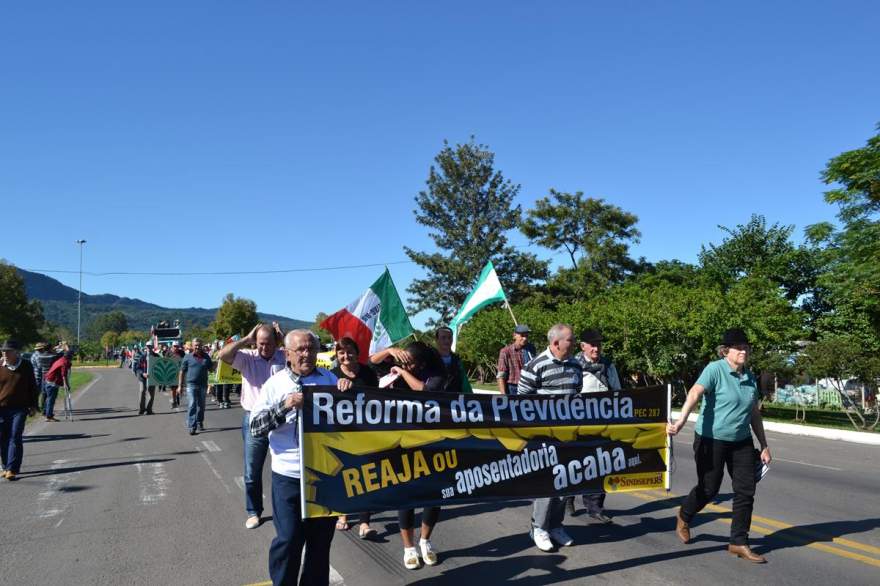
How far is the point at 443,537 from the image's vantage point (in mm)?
6371

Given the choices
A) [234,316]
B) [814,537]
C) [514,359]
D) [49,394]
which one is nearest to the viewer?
[814,537]

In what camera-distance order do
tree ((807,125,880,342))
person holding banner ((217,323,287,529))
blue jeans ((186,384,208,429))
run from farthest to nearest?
tree ((807,125,880,342))
blue jeans ((186,384,208,429))
person holding banner ((217,323,287,529))

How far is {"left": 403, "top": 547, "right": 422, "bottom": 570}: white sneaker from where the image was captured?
17.9ft

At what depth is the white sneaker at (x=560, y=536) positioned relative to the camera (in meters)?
6.05

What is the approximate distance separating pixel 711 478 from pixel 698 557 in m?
0.63

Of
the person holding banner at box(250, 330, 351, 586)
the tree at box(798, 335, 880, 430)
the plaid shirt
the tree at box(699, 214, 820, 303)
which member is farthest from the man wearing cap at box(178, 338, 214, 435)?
the tree at box(699, 214, 820, 303)

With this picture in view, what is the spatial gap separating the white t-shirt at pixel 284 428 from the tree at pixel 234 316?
74.1 m

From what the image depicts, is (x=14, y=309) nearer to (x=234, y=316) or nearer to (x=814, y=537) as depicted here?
(x=234, y=316)

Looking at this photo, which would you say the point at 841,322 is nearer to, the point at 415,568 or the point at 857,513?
the point at 857,513

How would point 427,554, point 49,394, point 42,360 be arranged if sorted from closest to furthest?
point 427,554 → point 49,394 → point 42,360

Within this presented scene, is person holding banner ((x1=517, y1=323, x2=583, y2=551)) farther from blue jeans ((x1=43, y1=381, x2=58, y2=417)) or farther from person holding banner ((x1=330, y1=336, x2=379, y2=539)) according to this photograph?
blue jeans ((x1=43, y1=381, x2=58, y2=417))

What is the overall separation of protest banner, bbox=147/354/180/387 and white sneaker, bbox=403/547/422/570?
15.0m

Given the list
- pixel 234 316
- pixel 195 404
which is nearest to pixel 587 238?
pixel 195 404

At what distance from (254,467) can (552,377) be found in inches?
115
